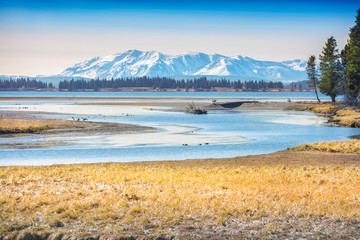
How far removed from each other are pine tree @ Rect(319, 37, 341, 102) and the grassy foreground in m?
81.1

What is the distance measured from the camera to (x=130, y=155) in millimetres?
32406

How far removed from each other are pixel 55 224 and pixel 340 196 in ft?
34.0

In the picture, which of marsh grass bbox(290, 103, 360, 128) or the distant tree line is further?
the distant tree line

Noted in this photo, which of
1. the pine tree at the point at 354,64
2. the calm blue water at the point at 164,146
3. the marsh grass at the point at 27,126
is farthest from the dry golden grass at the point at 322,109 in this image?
the marsh grass at the point at 27,126

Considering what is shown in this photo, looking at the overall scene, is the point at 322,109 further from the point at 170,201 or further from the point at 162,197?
the point at 170,201

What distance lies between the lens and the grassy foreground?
518 inches

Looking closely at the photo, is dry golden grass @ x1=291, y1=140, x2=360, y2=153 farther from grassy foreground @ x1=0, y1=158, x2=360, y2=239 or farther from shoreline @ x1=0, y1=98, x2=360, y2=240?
grassy foreground @ x1=0, y1=158, x2=360, y2=239

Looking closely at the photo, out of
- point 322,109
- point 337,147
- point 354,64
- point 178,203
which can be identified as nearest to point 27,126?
point 337,147

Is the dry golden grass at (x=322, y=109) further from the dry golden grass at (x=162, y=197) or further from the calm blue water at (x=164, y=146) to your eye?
the dry golden grass at (x=162, y=197)

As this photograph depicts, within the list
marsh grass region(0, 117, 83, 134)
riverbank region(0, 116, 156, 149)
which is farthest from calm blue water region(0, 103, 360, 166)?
marsh grass region(0, 117, 83, 134)

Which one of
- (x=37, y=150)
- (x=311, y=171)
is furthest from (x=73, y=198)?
(x=37, y=150)

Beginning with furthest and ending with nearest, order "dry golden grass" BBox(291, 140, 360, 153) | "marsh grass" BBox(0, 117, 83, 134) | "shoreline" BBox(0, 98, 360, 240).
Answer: "marsh grass" BBox(0, 117, 83, 134) → "dry golden grass" BBox(291, 140, 360, 153) → "shoreline" BBox(0, 98, 360, 240)

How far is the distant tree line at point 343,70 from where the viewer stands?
74.2 metres

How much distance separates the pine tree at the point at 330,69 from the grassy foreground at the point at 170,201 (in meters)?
81.1
